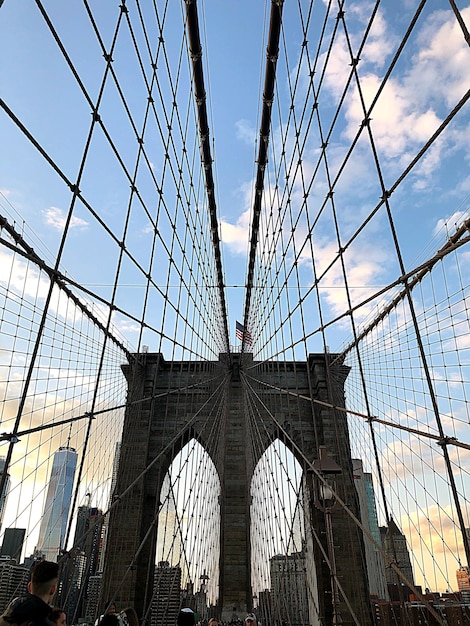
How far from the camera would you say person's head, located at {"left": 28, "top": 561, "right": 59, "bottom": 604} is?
1782 mm

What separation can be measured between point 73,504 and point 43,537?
2.54m

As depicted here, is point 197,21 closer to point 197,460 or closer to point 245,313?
point 197,460

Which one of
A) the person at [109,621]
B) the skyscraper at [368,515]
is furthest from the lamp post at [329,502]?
the skyscraper at [368,515]

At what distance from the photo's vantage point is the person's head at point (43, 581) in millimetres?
1782

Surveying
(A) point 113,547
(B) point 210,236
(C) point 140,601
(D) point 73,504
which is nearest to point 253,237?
(B) point 210,236

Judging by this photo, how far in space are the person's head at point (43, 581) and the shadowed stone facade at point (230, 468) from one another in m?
9.17

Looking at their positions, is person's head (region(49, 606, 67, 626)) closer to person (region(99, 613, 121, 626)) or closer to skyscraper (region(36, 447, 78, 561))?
person (region(99, 613, 121, 626))

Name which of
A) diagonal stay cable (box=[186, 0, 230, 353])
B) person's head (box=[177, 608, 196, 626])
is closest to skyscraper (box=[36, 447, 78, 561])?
person's head (box=[177, 608, 196, 626])

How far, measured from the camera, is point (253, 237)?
49.1 ft

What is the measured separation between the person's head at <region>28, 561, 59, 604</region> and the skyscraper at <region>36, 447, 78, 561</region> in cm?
399

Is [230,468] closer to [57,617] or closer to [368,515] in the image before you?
[368,515]

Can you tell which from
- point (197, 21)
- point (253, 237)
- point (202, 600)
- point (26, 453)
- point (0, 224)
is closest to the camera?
point (0, 224)

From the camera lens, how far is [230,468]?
1453 centimetres

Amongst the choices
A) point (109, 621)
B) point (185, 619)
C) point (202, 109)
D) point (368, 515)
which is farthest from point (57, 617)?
point (368, 515)
